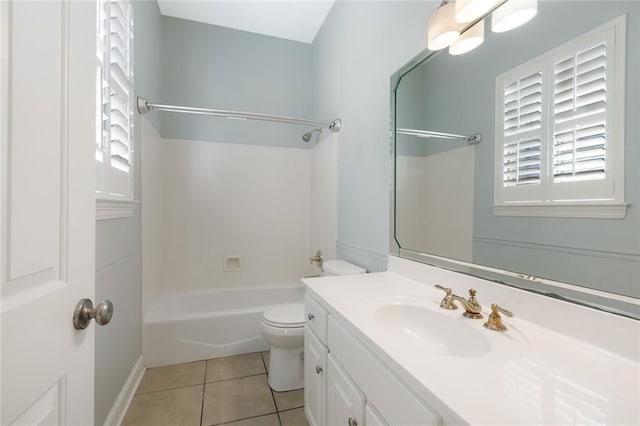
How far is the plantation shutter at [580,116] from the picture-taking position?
667mm

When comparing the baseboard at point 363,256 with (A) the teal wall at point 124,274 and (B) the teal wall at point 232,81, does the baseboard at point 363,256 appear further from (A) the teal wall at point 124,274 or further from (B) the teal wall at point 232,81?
(A) the teal wall at point 124,274

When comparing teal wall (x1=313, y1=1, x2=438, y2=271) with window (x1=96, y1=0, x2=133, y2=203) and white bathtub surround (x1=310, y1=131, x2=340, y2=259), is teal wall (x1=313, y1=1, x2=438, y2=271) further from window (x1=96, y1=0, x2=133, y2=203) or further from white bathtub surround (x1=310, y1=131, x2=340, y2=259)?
window (x1=96, y1=0, x2=133, y2=203)

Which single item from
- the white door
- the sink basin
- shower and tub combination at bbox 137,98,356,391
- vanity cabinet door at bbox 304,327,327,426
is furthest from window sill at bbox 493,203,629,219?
the white door

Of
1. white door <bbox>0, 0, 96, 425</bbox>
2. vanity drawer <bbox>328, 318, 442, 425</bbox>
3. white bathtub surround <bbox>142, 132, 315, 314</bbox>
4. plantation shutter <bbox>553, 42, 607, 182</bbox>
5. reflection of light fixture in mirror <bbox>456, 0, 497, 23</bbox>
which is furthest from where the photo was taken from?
white bathtub surround <bbox>142, 132, 315, 314</bbox>

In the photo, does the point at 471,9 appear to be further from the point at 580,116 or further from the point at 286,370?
the point at 286,370

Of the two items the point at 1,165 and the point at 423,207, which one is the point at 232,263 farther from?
the point at 1,165

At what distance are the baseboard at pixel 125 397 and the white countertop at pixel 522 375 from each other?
1.35 meters

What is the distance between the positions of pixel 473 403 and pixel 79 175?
90 cm

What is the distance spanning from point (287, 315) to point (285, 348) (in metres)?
0.19

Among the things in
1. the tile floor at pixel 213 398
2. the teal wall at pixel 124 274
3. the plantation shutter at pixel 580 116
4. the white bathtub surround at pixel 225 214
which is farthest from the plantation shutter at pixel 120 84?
the plantation shutter at pixel 580 116

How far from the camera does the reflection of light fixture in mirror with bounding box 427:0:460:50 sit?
1011 mm

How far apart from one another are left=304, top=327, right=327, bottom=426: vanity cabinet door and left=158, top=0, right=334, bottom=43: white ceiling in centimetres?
248

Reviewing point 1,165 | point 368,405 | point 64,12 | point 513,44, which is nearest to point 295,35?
point 513,44

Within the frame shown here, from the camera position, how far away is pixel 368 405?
0.76 metres
